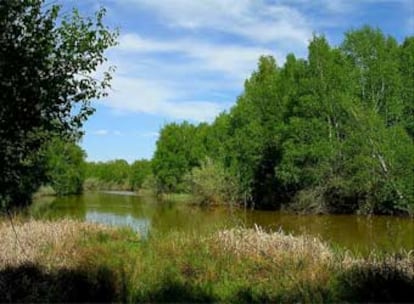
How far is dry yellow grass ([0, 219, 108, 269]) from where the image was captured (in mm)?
12516

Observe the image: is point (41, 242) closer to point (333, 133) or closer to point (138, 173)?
point (333, 133)

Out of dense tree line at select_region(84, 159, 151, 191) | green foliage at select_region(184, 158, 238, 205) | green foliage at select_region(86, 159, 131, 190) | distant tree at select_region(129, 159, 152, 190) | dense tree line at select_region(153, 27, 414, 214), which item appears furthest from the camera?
green foliage at select_region(86, 159, 131, 190)

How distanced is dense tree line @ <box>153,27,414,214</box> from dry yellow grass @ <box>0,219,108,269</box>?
29.6 metres

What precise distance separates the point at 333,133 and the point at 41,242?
3766 centimetres

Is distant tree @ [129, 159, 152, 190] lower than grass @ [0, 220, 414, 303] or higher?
higher

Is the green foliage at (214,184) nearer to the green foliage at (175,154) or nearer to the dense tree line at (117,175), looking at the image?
the green foliage at (175,154)

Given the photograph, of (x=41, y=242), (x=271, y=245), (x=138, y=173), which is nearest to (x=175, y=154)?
(x=138, y=173)

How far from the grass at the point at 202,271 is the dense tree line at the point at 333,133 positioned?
30.9m

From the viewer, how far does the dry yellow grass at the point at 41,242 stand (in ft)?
41.1

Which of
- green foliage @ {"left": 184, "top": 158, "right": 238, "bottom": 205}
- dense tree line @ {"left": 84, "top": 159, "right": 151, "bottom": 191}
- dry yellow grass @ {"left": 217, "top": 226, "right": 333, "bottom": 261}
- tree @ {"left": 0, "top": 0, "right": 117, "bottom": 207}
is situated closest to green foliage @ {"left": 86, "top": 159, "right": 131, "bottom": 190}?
dense tree line @ {"left": 84, "top": 159, "right": 151, "bottom": 191}

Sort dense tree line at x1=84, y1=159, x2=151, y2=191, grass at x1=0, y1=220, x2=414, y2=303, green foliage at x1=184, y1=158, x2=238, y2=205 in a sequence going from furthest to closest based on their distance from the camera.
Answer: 1. dense tree line at x1=84, y1=159, x2=151, y2=191
2. green foliage at x1=184, y1=158, x2=238, y2=205
3. grass at x1=0, y1=220, x2=414, y2=303

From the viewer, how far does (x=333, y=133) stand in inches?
1927

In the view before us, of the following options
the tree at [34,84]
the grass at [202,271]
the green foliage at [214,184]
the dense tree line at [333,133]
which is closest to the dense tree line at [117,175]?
the green foliage at [214,184]

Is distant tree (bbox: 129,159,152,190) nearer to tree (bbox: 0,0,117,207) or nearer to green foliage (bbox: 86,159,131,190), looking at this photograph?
green foliage (bbox: 86,159,131,190)
